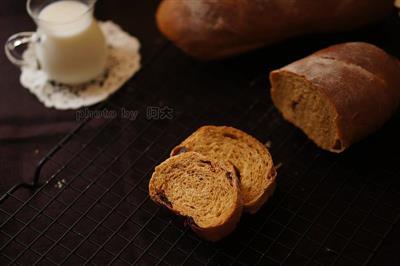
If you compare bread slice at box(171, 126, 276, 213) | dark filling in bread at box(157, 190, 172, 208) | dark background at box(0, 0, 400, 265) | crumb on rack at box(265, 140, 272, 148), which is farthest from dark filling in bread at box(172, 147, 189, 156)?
dark background at box(0, 0, 400, 265)

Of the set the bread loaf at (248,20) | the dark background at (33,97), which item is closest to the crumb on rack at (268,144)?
the dark background at (33,97)

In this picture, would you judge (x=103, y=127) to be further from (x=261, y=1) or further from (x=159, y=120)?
(x=261, y=1)

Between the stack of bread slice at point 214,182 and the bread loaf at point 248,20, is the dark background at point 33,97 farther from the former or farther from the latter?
the stack of bread slice at point 214,182

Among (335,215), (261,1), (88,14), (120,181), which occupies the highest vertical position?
(261,1)

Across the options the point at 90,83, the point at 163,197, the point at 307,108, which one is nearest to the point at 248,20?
the point at 307,108

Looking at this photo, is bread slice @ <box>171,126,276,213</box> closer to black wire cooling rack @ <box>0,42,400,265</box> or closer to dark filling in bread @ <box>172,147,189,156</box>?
dark filling in bread @ <box>172,147,189,156</box>

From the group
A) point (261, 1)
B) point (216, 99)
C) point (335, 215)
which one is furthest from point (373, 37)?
point (335, 215)

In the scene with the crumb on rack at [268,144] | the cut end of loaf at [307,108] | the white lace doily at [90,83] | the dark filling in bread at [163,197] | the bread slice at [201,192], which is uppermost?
the cut end of loaf at [307,108]
